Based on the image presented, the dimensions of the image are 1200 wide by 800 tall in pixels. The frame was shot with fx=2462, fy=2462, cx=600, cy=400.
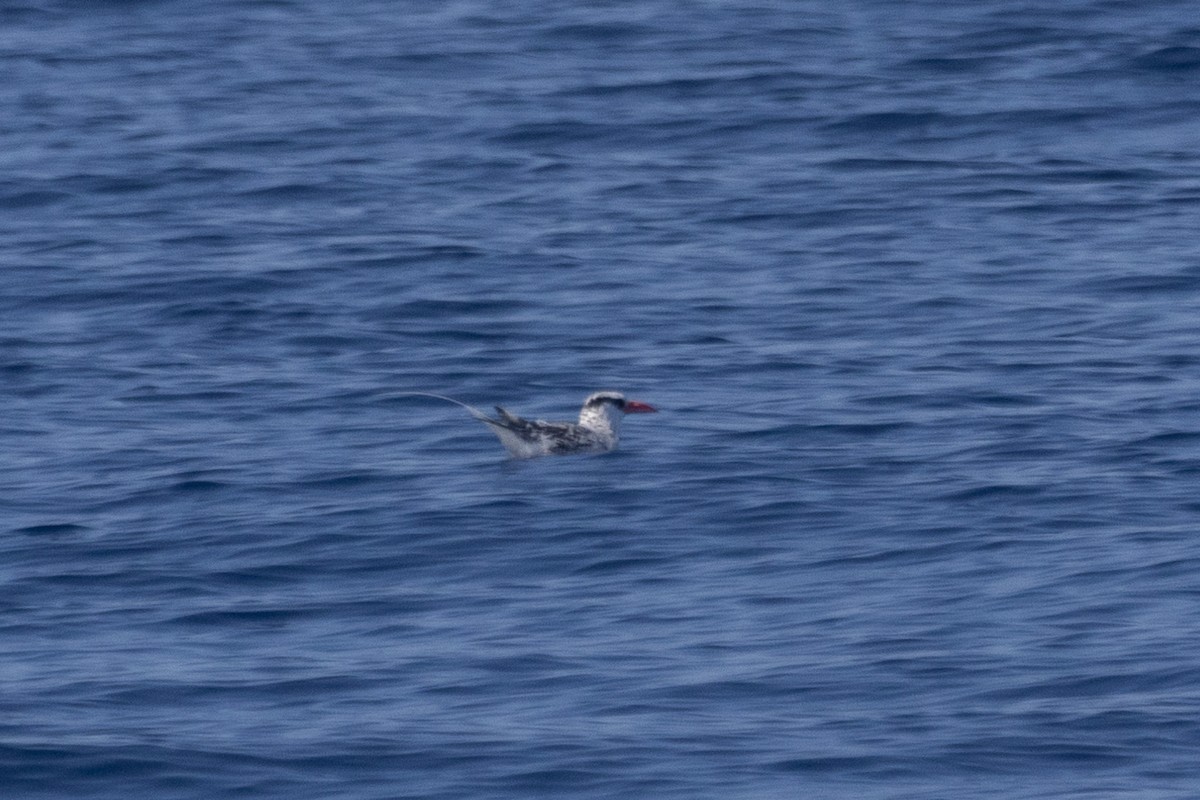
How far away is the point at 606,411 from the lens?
58.7 feet

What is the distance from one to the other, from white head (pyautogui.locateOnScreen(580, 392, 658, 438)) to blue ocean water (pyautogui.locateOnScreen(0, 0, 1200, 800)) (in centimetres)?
27

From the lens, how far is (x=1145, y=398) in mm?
18188

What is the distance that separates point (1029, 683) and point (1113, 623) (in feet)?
3.50

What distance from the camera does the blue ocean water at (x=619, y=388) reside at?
38.0ft

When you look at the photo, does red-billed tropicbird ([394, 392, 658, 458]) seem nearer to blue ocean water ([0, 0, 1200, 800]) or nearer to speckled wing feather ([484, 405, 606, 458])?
speckled wing feather ([484, 405, 606, 458])

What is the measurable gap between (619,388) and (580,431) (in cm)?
174

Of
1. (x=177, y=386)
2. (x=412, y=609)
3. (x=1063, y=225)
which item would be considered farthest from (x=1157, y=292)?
(x=412, y=609)

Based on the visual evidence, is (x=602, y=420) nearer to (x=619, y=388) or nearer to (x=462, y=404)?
(x=462, y=404)

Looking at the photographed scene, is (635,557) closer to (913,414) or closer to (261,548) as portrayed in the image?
(261,548)

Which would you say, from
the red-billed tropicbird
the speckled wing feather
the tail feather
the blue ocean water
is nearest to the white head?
the red-billed tropicbird

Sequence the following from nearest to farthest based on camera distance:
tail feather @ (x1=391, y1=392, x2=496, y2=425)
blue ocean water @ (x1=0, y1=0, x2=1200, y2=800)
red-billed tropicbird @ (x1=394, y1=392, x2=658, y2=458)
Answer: blue ocean water @ (x1=0, y1=0, x2=1200, y2=800) → tail feather @ (x1=391, y1=392, x2=496, y2=425) → red-billed tropicbird @ (x1=394, y1=392, x2=658, y2=458)

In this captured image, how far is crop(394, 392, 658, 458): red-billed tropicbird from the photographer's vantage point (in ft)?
57.4

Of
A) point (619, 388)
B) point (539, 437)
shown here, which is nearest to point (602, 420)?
point (539, 437)

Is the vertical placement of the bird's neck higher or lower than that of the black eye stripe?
lower
